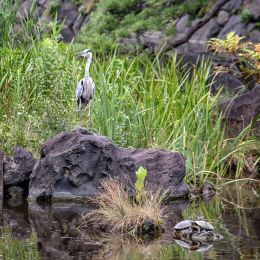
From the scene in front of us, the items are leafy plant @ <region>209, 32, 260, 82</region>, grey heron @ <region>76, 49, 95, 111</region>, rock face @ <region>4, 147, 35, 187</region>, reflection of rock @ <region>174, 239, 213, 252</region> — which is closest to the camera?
reflection of rock @ <region>174, 239, 213, 252</region>

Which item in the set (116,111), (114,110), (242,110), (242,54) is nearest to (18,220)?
(114,110)

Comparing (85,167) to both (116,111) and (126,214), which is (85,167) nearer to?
(116,111)

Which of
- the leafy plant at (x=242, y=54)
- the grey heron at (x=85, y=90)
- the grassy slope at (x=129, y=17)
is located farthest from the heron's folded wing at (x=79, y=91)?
the leafy plant at (x=242, y=54)

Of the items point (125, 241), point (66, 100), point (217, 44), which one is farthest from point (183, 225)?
point (217, 44)

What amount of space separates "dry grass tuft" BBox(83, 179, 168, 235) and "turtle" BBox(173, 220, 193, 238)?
0.84ft

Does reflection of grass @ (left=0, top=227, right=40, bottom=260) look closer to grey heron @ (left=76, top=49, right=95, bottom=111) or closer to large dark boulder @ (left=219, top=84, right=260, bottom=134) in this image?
grey heron @ (left=76, top=49, right=95, bottom=111)

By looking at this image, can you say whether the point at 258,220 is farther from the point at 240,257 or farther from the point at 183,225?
the point at 240,257

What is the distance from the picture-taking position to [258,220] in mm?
9414

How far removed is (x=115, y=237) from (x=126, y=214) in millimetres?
352

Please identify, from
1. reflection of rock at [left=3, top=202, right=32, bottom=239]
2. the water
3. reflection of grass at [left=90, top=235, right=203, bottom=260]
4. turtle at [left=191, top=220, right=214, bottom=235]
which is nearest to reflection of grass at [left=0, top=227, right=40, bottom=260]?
the water

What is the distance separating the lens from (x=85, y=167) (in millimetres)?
10375

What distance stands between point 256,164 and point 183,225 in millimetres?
4731

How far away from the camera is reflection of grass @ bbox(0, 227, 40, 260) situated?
750cm

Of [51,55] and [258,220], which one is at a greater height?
[51,55]
